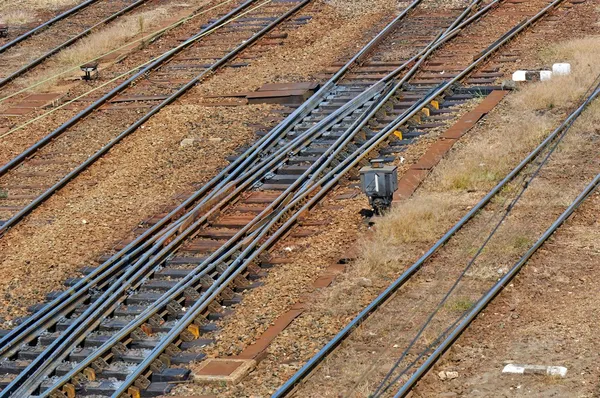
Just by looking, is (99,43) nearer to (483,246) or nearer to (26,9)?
(26,9)

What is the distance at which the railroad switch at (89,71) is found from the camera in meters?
25.8

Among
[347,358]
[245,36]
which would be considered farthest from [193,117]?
[347,358]

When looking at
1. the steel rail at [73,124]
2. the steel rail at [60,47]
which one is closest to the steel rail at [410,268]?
the steel rail at [73,124]

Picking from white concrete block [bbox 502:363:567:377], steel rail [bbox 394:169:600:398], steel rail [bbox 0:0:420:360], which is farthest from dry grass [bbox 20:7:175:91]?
white concrete block [bbox 502:363:567:377]

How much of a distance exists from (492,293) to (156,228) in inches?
227

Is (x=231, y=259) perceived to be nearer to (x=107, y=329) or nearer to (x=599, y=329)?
(x=107, y=329)

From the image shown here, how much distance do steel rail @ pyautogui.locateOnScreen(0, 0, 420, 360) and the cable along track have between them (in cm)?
2

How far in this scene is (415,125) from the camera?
21.6 metres

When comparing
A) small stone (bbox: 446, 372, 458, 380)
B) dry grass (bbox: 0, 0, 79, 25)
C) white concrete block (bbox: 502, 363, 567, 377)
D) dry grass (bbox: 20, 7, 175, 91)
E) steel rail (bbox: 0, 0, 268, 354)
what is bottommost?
steel rail (bbox: 0, 0, 268, 354)

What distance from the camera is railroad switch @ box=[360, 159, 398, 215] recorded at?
1720 centimetres

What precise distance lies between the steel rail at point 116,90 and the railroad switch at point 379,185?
287 inches

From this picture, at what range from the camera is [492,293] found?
14078 millimetres

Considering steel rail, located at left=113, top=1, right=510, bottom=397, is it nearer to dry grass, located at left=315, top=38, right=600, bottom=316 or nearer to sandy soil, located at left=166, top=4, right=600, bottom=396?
sandy soil, located at left=166, top=4, right=600, bottom=396

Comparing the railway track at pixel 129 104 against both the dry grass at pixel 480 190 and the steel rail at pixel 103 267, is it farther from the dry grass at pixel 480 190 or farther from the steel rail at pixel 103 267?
the dry grass at pixel 480 190
